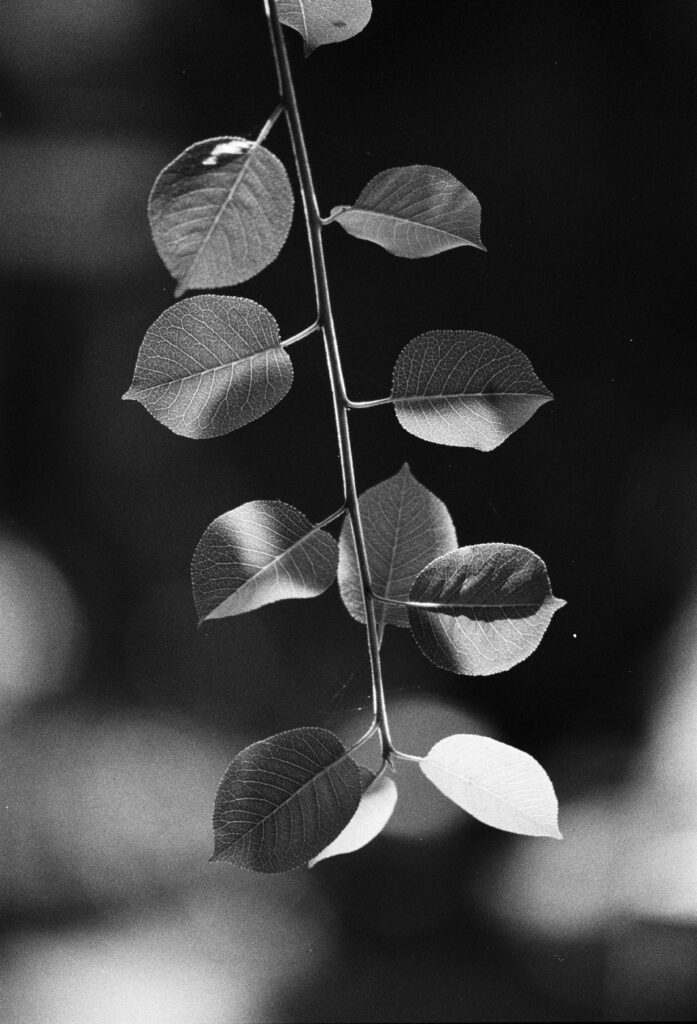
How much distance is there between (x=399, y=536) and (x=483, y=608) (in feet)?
0.22

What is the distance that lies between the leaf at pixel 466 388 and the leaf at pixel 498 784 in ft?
0.41

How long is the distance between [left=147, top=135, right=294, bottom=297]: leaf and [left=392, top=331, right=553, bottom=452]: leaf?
75mm

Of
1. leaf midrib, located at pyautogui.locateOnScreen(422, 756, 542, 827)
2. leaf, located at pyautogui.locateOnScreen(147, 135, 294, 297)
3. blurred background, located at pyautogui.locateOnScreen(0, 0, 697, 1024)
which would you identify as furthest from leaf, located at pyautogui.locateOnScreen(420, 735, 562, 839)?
leaf, located at pyautogui.locateOnScreen(147, 135, 294, 297)

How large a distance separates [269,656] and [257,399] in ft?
0.57

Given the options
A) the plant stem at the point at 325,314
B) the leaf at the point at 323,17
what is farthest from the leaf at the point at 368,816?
the leaf at the point at 323,17

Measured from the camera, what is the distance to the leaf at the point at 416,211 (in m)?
0.29

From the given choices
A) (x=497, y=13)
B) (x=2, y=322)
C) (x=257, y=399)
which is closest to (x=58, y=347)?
(x=2, y=322)

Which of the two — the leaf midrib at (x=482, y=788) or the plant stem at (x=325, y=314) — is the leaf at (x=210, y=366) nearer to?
the plant stem at (x=325, y=314)

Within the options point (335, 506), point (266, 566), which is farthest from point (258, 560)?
point (335, 506)

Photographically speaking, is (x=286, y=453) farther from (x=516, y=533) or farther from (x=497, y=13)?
(x=497, y=13)

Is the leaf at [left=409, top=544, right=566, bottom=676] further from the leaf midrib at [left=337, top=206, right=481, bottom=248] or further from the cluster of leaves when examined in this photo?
the leaf midrib at [left=337, top=206, right=481, bottom=248]

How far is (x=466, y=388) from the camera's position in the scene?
12.0 inches

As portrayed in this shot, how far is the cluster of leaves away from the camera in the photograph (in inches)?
11.4

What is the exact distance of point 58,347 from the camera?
40 centimetres
